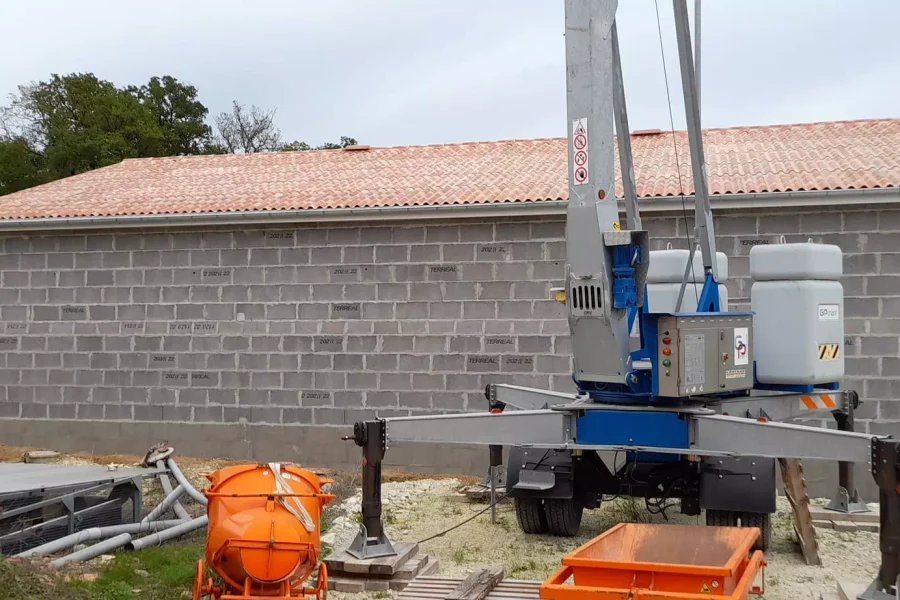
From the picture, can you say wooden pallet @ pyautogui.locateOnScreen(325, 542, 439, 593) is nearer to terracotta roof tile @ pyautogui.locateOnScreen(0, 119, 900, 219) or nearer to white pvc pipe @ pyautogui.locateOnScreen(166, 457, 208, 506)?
white pvc pipe @ pyautogui.locateOnScreen(166, 457, 208, 506)

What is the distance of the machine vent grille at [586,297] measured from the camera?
6.98m

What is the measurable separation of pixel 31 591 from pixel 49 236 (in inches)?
344

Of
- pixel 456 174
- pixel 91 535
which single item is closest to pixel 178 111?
pixel 456 174

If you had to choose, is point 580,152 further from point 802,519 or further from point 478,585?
point 802,519

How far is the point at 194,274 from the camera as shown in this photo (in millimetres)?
13328

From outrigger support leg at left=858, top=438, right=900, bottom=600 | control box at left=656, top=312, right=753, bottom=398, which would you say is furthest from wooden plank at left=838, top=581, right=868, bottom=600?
control box at left=656, top=312, right=753, bottom=398

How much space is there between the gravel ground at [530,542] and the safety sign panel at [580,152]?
3.13 meters

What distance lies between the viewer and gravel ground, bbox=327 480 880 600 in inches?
305

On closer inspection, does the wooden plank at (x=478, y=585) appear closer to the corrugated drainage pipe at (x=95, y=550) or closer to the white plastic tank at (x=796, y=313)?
the corrugated drainage pipe at (x=95, y=550)

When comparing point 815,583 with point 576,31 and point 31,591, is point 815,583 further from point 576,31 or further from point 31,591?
point 31,591

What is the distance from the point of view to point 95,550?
25.2 feet

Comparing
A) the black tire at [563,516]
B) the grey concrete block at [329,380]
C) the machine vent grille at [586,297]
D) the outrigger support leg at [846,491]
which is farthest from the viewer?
the grey concrete block at [329,380]

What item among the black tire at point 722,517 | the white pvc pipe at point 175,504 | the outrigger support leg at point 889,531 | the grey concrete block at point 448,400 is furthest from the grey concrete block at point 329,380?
the outrigger support leg at point 889,531

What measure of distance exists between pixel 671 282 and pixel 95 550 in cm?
534
